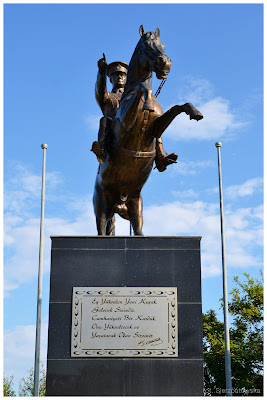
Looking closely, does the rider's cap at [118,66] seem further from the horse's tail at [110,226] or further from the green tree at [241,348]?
the green tree at [241,348]

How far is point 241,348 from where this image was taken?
28766 mm

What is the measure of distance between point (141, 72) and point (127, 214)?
10.2ft

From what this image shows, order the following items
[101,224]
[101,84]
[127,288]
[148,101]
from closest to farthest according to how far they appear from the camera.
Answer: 1. [127,288]
2. [148,101]
3. [101,224]
4. [101,84]

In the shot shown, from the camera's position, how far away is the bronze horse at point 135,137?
35.3 ft

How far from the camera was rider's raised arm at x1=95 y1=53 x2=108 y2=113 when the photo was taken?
478 inches

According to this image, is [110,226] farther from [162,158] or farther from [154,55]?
[154,55]

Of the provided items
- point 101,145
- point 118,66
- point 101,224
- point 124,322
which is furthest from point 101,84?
point 124,322

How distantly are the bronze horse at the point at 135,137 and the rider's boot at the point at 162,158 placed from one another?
0.32 meters

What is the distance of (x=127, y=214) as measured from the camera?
12.4 metres

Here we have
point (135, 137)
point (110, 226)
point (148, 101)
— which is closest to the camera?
point (148, 101)

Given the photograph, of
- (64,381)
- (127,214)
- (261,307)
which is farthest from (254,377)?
(64,381)

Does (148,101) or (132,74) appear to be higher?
(132,74)

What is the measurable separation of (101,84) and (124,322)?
5454mm
